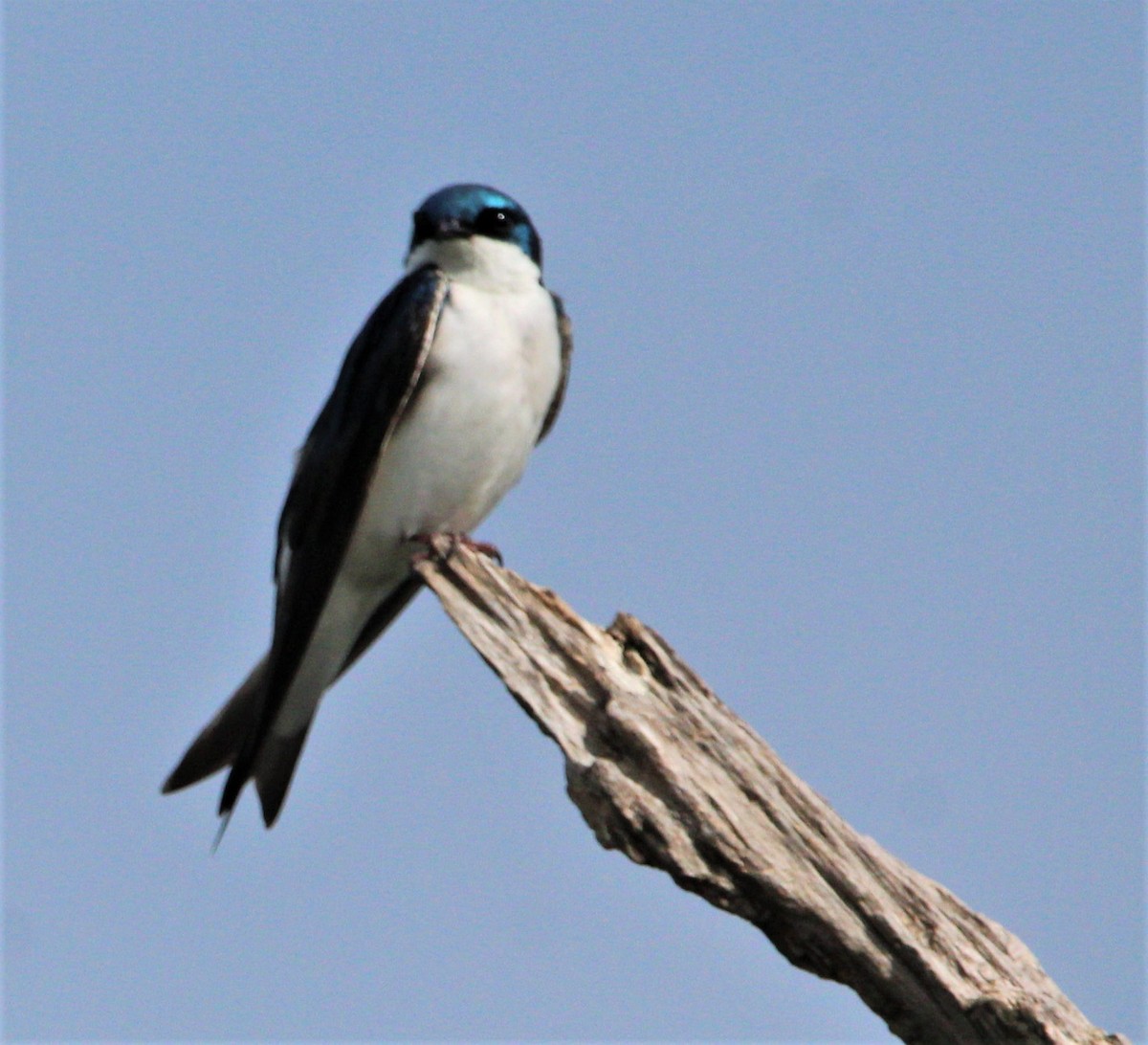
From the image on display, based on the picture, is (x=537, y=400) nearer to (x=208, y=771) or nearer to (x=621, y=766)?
(x=208, y=771)

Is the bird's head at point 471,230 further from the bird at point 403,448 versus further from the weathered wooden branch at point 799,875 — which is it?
the weathered wooden branch at point 799,875

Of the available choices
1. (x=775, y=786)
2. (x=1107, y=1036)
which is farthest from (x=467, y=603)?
(x=1107, y=1036)

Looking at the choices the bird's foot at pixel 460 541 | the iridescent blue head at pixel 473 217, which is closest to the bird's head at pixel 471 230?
the iridescent blue head at pixel 473 217

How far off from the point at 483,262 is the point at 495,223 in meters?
0.20

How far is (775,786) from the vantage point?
4.25 meters

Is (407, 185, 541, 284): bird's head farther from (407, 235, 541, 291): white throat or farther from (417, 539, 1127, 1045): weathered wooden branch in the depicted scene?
(417, 539, 1127, 1045): weathered wooden branch

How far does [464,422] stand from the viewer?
622 centimetres

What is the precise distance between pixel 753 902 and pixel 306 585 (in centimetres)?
268

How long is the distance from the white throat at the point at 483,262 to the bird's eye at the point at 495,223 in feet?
0.10

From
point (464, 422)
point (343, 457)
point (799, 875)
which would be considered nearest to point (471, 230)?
point (464, 422)

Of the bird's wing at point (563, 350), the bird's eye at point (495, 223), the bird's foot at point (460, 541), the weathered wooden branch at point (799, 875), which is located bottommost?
the weathered wooden branch at point (799, 875)

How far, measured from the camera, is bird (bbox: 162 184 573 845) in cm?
620

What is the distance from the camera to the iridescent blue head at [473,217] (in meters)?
6.57

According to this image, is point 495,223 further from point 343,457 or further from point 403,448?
point 343,457
